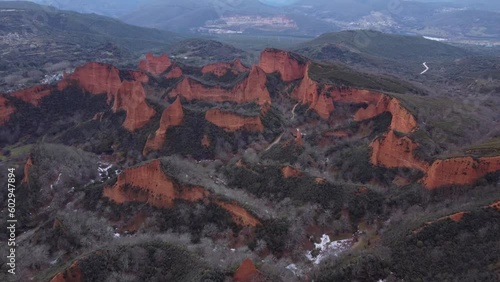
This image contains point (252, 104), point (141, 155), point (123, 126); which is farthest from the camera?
point (252, 104)

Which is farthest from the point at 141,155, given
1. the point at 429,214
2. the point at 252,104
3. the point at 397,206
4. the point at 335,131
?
the point at 429,214

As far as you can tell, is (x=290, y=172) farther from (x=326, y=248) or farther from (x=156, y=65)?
(x=156, y=65)

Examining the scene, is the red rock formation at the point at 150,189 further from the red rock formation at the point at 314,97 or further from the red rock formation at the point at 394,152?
the red rock formation at the point at 314,97

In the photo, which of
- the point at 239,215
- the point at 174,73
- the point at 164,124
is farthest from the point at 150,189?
the point at 174,73

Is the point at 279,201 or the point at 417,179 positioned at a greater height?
the point at 417,179

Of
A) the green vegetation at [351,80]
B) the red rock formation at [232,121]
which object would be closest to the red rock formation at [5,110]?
the red rock formation at [232,121]

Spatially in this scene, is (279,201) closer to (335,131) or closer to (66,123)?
(335,131)

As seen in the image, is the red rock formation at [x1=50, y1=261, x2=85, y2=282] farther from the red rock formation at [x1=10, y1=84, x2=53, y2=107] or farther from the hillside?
the red rock formation at [x1=10, y1=84, x2=53, y2=107]
